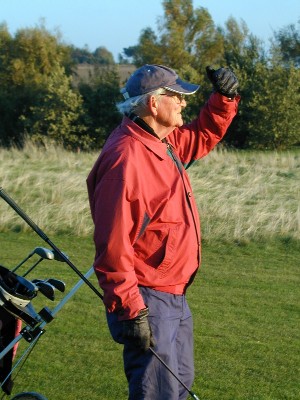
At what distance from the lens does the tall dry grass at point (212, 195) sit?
1302 cm

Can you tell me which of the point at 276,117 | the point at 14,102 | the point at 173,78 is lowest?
the point at 276,117

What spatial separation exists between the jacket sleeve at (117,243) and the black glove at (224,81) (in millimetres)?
1171

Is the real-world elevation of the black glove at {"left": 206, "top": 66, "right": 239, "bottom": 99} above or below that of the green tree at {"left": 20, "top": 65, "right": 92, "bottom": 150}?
above

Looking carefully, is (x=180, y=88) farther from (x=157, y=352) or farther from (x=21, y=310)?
(x=21, y=310)

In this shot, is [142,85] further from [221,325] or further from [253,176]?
[253,176]

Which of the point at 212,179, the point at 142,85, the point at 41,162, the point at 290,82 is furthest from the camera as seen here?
the point at 290,82

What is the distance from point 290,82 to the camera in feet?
107

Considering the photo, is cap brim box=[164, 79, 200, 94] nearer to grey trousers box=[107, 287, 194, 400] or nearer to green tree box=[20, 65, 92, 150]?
grey trousers box=[107, 287, 194, 400]

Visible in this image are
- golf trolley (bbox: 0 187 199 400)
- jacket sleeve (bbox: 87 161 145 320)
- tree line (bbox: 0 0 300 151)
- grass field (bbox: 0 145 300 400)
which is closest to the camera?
jacket sleeve (bbox: 87 161 145 320)

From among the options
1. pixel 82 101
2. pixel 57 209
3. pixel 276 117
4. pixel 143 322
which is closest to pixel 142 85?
pixel 143 322

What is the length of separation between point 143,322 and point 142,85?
1.25 metres

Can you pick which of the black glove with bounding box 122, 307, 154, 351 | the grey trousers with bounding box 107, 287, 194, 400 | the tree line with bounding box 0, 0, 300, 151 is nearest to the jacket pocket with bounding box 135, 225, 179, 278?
the grey trousers with bounding box 107, 287, 194, 400

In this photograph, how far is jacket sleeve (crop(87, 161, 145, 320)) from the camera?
3.92m

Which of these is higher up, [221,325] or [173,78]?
[173,78]
